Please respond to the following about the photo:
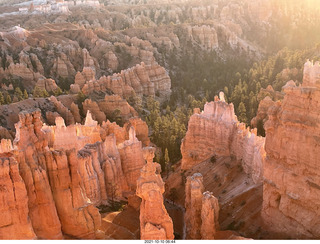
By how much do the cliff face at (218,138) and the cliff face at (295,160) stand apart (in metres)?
6.66

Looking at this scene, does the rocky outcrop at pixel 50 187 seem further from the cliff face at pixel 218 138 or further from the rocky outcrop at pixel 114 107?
the rocky outcrop at pixel 114 107

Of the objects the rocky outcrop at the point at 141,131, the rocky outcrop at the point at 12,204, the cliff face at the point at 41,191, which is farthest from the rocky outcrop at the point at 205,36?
the rocky outcrop at the point at 12,204

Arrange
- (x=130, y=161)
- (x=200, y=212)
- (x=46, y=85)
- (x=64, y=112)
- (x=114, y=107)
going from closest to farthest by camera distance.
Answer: (x=200, y=212) < (x=130, y=161) < (x=64, y=112) < (x=114, y=107) < (x=46, y=85)

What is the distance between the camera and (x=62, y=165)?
19969mm

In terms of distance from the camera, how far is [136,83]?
71.2m

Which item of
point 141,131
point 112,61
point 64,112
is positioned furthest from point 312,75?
point 112,61

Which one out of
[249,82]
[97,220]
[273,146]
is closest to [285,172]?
[273,146]

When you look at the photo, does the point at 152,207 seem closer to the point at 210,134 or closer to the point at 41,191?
the point at 41,191

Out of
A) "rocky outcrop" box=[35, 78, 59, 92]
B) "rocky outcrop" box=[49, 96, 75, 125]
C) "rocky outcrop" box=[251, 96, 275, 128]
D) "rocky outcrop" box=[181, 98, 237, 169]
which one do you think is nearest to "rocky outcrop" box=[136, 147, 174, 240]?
"rocky outcrop" box=[181, 98, 237, 169]

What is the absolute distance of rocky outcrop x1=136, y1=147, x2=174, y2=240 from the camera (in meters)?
19.0

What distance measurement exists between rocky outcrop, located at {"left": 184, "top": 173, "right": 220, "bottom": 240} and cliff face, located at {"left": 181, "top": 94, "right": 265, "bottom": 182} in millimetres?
6941

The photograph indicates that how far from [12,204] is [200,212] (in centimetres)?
1129

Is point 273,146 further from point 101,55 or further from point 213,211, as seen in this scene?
point 101,55

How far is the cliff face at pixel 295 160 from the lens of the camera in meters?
21.6
